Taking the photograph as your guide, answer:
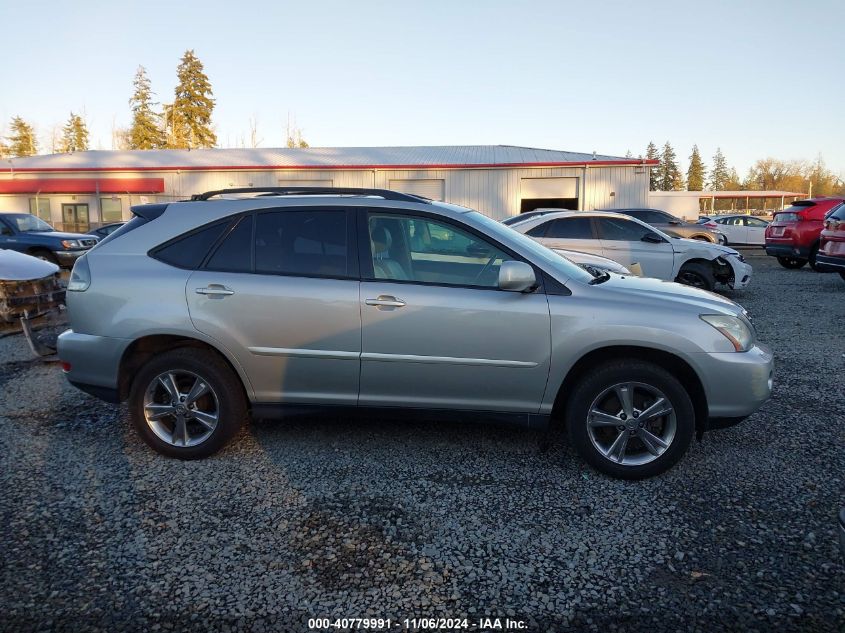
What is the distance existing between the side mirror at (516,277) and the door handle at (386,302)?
2.06 ft

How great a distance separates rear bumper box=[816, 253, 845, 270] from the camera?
35.3 ft

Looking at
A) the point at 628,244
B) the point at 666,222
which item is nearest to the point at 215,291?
the point at 628,244

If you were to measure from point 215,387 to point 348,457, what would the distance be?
3.22 ft

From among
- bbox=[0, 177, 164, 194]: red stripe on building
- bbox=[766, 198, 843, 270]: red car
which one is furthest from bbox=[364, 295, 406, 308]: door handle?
bbox=[0, 177, 164, 194]: red stripe on building

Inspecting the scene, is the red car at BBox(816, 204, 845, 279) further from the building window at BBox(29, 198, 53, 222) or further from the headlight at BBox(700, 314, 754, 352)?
the building window at BBox(29, 198, 53, 222)

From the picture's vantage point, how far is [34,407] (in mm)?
4934

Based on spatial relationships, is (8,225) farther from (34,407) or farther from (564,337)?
(564,337)

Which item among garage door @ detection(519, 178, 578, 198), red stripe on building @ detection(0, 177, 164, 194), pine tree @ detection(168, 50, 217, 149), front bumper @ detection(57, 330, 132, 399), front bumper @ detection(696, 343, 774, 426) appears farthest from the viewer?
pine tree @ detection(168, 50, 217, 149)

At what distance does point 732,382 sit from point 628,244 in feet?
22.8

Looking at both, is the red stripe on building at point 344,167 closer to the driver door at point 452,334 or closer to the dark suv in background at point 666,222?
the dark suv in background at point 666,222

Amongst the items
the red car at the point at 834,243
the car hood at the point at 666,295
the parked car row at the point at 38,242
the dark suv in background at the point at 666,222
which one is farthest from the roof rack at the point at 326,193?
the parked car row at the point at 38,242

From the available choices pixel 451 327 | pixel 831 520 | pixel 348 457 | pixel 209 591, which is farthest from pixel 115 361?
pixel 831 520

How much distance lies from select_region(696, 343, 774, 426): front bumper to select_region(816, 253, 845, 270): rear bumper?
928cm

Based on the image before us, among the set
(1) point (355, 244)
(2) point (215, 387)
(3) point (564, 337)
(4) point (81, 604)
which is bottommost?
(4) point (81, 604)
